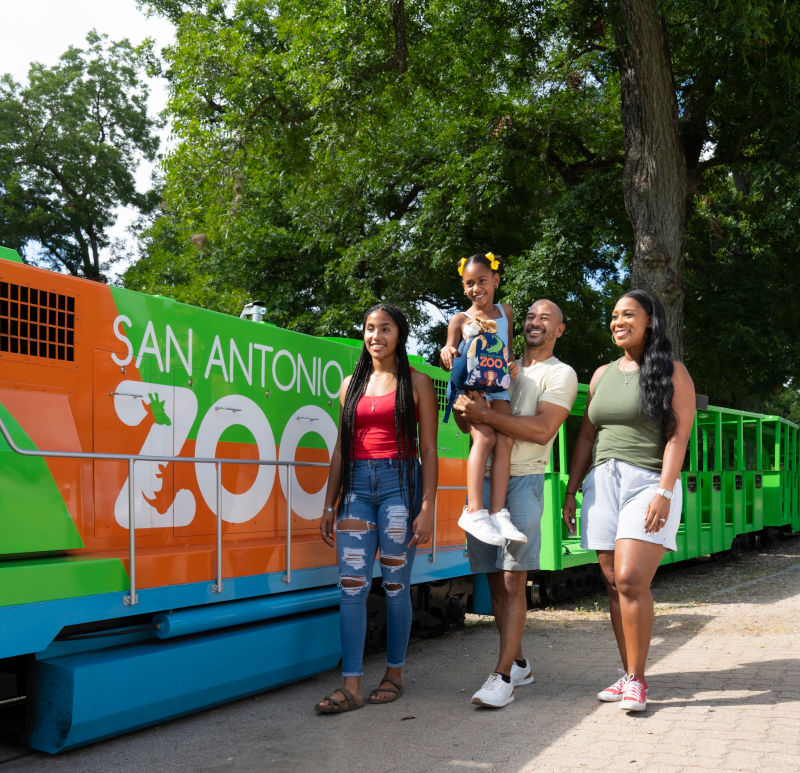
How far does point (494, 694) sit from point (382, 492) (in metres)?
1.25

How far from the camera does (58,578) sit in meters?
3.78

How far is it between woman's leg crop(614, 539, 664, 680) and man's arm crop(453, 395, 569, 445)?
70cm

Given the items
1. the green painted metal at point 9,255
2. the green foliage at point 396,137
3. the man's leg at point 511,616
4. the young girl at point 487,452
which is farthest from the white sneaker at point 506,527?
the green foliage at point 396,137

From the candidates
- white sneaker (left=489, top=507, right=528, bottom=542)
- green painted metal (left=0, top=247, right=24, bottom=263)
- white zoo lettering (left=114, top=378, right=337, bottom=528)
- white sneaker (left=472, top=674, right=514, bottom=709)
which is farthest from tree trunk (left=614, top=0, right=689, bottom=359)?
green painted metal (left=0, top=247, right=24, bottom=263)

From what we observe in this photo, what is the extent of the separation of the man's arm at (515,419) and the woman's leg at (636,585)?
2.31ft

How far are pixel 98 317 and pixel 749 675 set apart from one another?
4.54 metres

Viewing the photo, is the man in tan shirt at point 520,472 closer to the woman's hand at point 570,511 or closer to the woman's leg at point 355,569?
the woman's hand at point 570,511

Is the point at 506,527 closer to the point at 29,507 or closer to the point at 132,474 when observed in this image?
the point at 132,474

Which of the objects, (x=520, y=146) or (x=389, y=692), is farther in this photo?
(x=520, y=146)

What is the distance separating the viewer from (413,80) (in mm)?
14758

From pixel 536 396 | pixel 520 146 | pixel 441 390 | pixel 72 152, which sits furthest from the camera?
pixel 72 152

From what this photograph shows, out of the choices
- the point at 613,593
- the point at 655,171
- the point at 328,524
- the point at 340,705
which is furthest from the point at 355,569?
the point at 655,171

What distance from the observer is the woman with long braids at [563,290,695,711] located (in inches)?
172

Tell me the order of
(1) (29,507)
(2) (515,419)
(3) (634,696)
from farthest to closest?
(2) (515,419) → (3) (634,696) → (1) (29,507)
